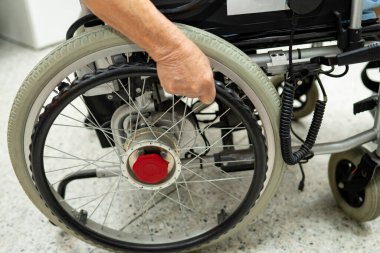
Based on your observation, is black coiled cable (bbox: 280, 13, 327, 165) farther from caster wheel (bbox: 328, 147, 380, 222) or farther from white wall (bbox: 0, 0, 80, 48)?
white wall (bbox: 0, 0, 80, 48)

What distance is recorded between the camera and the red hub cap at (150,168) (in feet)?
2.99

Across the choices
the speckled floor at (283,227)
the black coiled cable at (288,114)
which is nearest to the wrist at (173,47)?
the black coiled cable at (288,114)

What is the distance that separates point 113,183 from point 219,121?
0.45 meters

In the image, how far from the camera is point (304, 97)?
151cm

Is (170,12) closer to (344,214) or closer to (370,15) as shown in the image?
(370,15)

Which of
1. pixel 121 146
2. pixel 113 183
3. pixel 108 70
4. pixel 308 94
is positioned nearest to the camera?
pixel 108 70

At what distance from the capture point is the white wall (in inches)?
87.0

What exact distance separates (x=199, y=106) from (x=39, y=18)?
1.51 meters

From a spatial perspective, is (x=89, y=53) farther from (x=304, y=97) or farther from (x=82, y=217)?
(x=304, y=97)

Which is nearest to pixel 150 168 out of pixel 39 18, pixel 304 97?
pixel 304 97

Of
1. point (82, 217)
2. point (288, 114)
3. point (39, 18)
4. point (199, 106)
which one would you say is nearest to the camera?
point (288, 114)

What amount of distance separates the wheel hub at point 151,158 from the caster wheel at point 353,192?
0.48 metres

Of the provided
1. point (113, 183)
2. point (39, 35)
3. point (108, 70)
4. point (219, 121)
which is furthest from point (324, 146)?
point (39, 35)

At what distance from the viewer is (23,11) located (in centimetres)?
222
